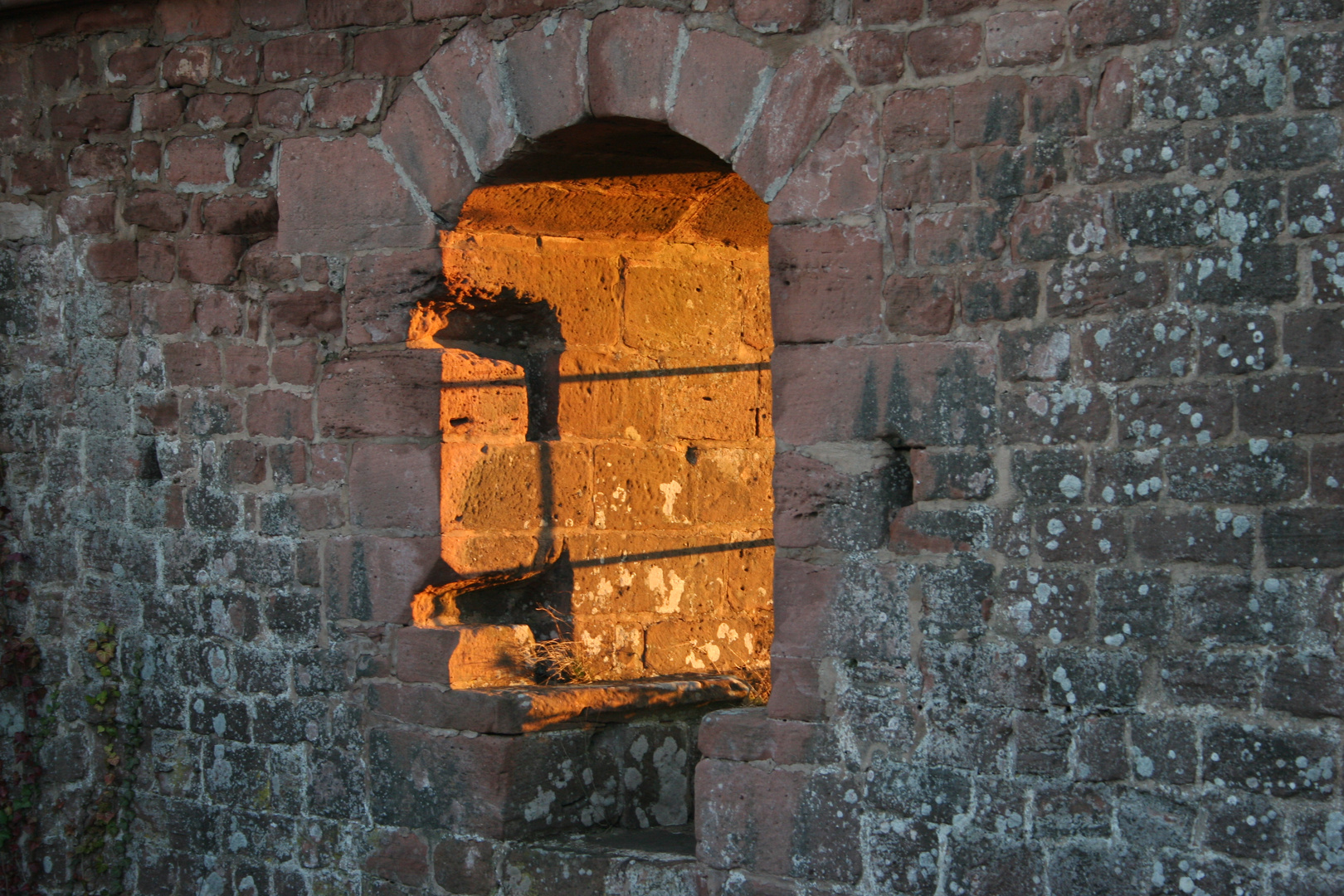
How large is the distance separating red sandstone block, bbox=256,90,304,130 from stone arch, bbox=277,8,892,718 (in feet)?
0.26

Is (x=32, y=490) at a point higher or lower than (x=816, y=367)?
lower

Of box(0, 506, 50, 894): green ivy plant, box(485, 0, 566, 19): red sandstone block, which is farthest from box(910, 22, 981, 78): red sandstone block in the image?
box(0, 506, 50, 894): green ivy plant

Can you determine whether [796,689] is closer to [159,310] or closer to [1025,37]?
[1025,37]

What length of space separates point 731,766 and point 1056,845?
39.1 inches

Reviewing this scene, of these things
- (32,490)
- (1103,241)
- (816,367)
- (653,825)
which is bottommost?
(653,825)

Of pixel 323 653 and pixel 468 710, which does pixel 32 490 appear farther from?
pixel 468 710

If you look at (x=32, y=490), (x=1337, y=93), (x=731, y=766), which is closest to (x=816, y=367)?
(x=731, y=766)

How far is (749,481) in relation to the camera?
19.4 feet

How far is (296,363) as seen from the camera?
4.96 m

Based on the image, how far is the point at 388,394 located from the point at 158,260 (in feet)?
3.89

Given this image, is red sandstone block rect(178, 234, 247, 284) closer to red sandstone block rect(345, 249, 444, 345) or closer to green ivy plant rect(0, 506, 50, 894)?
red sandstone block rect(345, 249, 444, 345)

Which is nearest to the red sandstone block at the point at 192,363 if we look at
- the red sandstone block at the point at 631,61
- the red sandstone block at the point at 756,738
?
the red sandstone block at the point at 631,61

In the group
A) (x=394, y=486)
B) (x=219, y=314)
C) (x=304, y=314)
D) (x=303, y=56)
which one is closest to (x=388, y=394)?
(x=394, y=486)

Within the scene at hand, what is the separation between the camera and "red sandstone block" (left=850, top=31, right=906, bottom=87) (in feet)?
13.2
